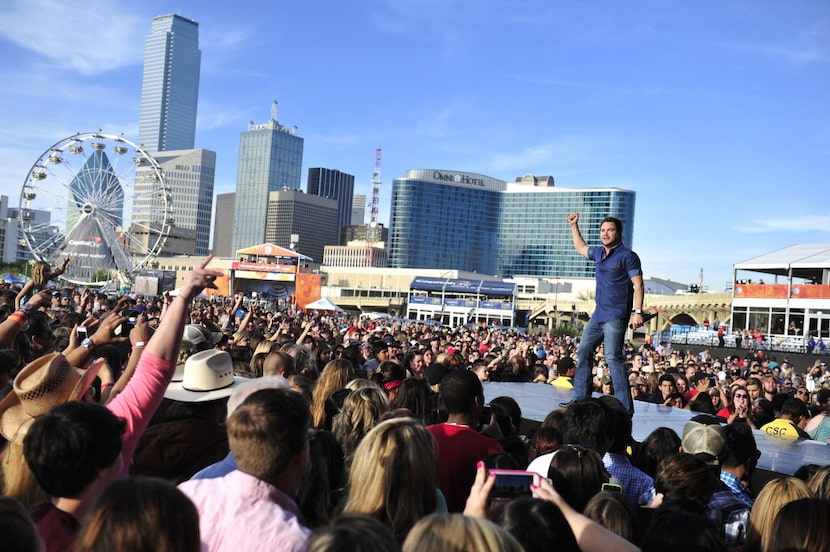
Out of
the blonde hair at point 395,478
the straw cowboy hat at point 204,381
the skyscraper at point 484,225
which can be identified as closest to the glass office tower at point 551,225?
the skyscraper at point 484,225

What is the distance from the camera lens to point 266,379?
3.71 metres

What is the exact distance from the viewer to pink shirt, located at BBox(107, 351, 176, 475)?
A: 117 inches

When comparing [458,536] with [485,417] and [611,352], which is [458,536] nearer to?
[485,417]

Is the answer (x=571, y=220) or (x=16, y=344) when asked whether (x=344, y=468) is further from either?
(x=571, y=220)

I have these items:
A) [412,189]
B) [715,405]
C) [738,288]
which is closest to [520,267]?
[412,189]

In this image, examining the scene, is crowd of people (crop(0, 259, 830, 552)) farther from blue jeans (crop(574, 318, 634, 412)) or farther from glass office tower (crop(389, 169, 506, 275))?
glass office tower (crop(389, 169, 506, 275))

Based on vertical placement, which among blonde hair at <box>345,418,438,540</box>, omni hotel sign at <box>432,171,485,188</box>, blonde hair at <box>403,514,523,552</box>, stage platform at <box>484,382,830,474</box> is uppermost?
omni hotel sign at <box>432,171,485,188</box>

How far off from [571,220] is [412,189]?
A: 165 m

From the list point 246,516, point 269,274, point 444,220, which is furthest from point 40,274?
point 444,220

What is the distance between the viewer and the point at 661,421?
8.48m

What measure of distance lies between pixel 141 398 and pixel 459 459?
6.21 ft

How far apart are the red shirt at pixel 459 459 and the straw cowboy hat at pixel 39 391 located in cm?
195

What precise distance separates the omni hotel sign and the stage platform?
16424cm

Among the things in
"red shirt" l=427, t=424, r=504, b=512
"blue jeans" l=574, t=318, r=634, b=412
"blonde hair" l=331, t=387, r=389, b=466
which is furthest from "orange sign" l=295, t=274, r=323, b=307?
"red shirt" l=427, t=424, r=504, b=512
